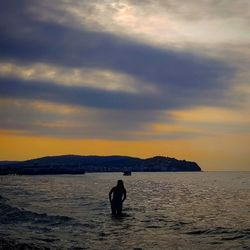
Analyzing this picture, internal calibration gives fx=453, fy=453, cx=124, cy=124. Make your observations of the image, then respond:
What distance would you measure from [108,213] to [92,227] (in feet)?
26.3

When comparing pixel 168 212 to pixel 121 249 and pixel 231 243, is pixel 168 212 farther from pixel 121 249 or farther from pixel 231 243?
pixel 121 249

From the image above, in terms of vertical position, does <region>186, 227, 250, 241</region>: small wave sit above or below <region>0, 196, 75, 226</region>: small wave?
below

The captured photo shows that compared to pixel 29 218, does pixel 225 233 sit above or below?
below

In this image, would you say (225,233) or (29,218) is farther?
(29,218)

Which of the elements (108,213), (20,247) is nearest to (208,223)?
(108,213)

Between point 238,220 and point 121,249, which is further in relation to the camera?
point 238,220

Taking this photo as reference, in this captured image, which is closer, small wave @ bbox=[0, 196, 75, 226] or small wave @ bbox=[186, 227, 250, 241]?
small wave @ bbox=[186, 227, 250, 241]

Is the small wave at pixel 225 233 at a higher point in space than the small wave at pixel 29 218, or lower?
lower

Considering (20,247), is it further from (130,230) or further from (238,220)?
(238,220)

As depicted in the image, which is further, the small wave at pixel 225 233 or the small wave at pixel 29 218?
the small wave at pixel 29 218

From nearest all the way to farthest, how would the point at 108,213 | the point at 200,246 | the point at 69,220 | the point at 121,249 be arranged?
the point at 121,249
the point at 200,246
the point at 69,220
the point at 108,213

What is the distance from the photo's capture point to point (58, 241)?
1984 centimetres

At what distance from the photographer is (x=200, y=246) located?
19.7 meters

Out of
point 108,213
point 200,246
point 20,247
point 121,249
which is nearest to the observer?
point 20,247
